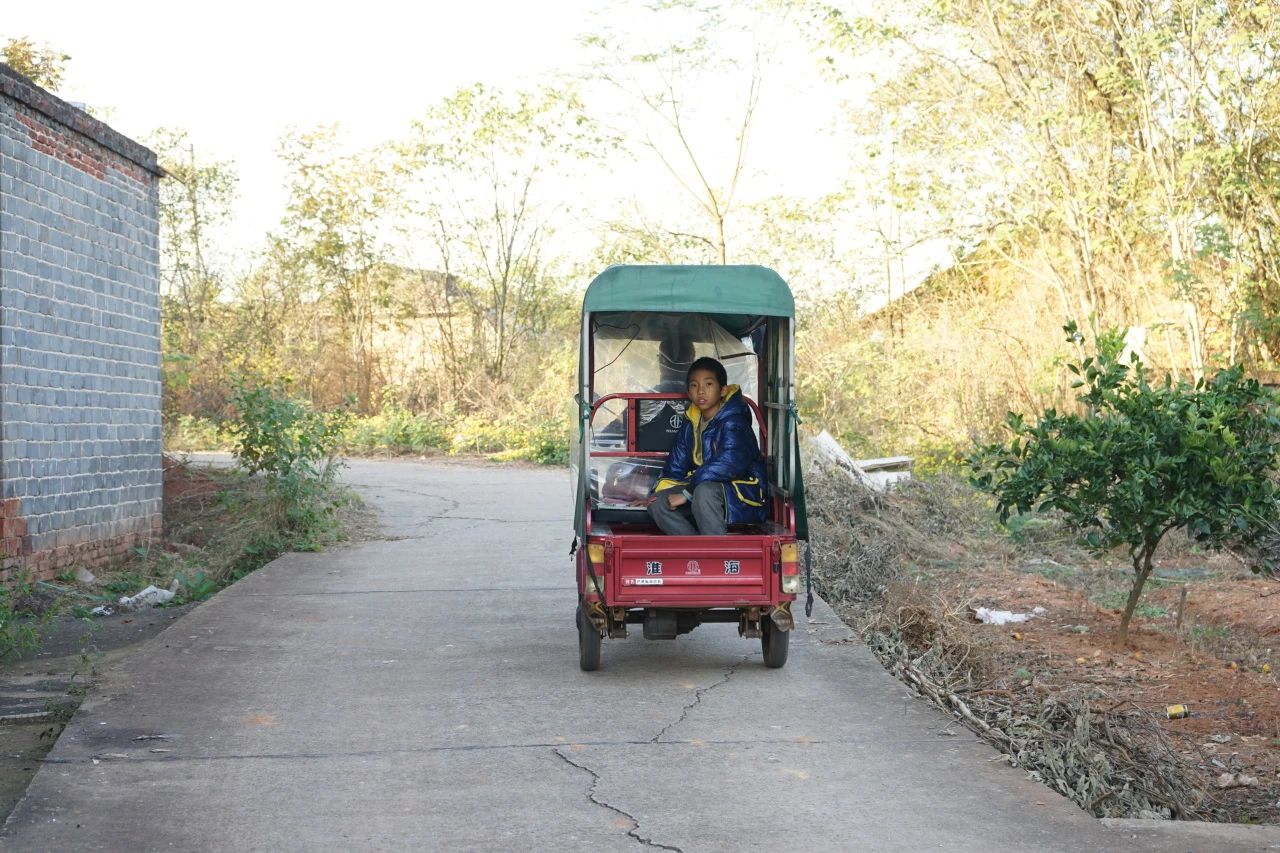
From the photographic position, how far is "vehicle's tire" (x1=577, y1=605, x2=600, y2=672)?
7.32 meters

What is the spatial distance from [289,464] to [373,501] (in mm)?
4388

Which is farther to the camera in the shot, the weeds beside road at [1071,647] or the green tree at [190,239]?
the green tree at [190,239]

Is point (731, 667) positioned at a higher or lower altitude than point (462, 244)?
lower

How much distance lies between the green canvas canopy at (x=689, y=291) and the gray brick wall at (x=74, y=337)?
19.2 feet

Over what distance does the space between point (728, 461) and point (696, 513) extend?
1.21 ft

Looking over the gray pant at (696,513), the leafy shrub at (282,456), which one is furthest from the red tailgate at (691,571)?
the leafy shrub at (282,456)

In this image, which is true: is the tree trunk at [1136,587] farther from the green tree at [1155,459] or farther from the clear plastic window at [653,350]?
the clear plastic window at [653,350]

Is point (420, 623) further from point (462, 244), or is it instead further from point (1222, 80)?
point (462, 244)

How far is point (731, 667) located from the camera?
7.63m

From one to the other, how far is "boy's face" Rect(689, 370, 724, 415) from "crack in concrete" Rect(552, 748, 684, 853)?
9.09 ft

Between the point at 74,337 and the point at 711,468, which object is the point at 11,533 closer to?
the point at 74,337

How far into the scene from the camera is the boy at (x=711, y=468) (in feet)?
25.3

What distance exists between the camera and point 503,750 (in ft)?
19.1

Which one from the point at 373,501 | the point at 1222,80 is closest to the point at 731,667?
the point at 373,501
